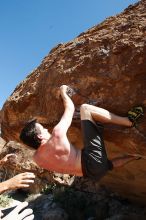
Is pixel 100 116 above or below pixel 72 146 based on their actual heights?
above

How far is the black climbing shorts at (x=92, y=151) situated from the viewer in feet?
15.9

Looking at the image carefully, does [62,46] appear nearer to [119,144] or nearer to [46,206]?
[119,144]

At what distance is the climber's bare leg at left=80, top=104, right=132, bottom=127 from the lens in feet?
16.1

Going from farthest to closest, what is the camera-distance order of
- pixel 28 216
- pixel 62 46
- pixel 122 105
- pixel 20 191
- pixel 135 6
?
pixel 20 191 → pixel 28 216 → pixel 62 46 → pixel 135 6 → pixel 122 105

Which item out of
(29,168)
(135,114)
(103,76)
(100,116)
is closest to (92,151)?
(100,116)

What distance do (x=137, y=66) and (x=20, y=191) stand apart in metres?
11.6

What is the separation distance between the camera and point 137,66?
17.1ft

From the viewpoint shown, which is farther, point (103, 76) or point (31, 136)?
point (103, 76)

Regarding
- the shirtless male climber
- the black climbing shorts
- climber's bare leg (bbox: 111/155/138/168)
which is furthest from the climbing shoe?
climber's bare leg (bbox: 111/155/138/168)

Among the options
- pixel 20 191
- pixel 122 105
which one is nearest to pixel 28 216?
pixel 20 191

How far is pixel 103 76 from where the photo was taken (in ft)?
18.3

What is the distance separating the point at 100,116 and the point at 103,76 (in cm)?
85

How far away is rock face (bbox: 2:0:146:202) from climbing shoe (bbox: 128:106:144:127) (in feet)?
0.39

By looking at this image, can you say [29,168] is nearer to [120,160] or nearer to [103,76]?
[120,160]
